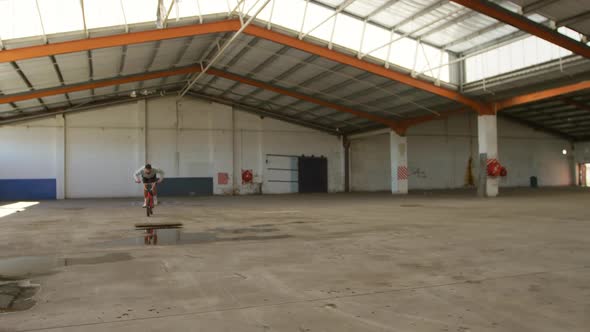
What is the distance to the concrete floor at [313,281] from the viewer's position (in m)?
3.75

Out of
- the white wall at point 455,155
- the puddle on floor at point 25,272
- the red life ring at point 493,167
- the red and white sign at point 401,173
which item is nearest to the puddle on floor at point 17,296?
the puddle on floor at point 25,272

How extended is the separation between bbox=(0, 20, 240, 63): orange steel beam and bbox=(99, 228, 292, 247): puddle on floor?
30.2 ft

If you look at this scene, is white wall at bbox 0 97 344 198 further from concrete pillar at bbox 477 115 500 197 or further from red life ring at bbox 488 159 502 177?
red life ring at bbox 488 159 502 177

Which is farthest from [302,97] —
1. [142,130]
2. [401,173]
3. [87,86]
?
[87,86]

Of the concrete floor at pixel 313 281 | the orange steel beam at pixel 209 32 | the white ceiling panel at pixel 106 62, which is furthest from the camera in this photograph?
the white ceiling panel at pixel 106 62

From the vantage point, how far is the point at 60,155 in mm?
27797

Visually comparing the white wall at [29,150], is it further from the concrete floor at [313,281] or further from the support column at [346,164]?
Result: the support column at [346,164]

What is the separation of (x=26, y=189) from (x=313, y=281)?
91.0 ft

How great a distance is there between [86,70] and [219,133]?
11.9 metres

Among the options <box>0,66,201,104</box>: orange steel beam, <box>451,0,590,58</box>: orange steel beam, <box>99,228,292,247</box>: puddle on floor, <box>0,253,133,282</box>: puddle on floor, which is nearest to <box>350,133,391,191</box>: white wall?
<box>0,66,201,104</box>: orange steel beam

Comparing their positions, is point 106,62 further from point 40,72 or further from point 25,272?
point 25,272

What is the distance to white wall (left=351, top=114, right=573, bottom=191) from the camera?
35500 millimetres

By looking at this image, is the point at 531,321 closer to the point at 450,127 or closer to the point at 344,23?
the point at 344,23

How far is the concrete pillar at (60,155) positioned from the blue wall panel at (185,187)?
5.94 metres
